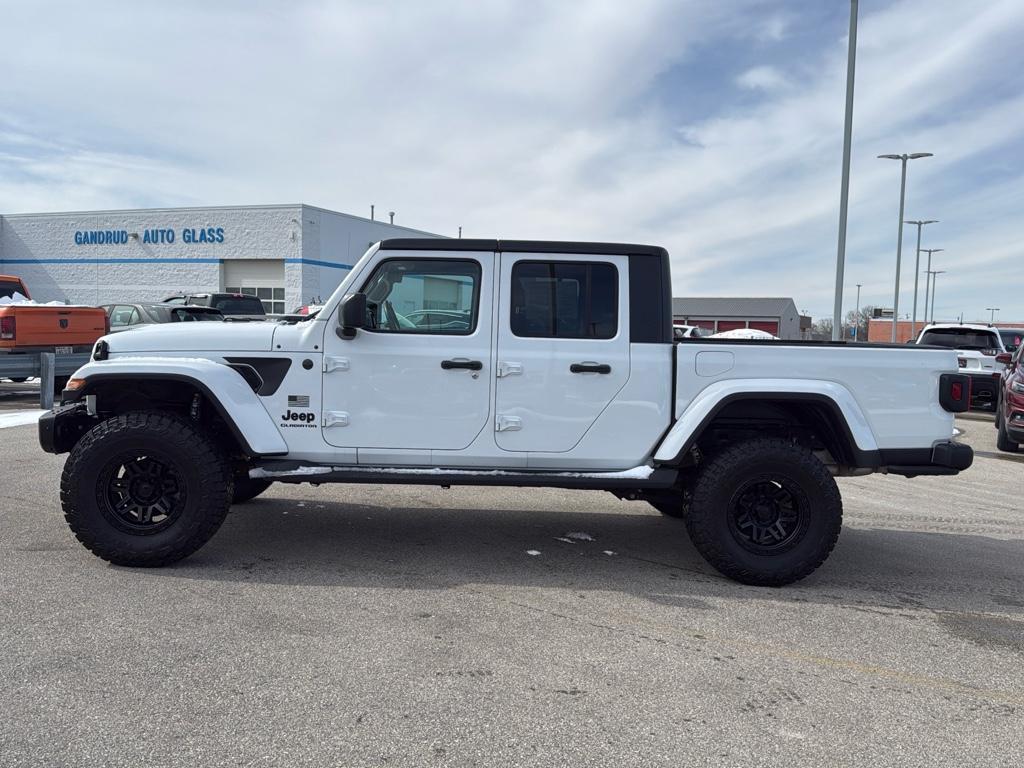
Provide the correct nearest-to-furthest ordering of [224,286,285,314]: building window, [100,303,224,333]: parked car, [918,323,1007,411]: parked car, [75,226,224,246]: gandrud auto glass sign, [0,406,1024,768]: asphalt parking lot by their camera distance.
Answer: [0,406,1024,768]: asphalt parking lot
[918,323,1007,411]: parked car
[100,303,224,333]: parked car
[224,286,285,314]: building window
[75,226,224,246]: gandrud auto glass sign

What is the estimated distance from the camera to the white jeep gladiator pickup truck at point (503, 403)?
4.67 m

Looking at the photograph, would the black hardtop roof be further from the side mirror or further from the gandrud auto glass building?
the gandrud auto glass building

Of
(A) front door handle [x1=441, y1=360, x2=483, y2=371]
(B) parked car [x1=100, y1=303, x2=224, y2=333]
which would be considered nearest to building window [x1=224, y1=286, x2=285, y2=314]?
(B) parked car [x1=100, y1=303, x2=224, y2=333]

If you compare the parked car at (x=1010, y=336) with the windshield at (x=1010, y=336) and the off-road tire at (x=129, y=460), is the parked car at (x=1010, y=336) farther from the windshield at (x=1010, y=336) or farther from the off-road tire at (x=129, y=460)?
the off-road tire at (x=129, y=460)

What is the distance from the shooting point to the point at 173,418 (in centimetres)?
479

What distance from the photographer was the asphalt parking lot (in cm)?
287

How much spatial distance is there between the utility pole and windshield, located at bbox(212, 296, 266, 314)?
14.8 metres

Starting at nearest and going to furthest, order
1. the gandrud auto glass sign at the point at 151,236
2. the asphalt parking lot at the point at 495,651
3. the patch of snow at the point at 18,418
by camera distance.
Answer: the asphalt parking lot at the point at 495,651
the patch of snow at the point at 18,418
the gandrud auto glass sign at the point at 151,236

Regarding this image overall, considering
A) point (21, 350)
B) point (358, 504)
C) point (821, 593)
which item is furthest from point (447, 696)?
point (21, 350)

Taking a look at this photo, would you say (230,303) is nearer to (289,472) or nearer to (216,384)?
(216,384)

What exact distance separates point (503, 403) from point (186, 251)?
32.4 meters

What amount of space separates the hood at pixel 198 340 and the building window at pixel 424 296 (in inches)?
27.4

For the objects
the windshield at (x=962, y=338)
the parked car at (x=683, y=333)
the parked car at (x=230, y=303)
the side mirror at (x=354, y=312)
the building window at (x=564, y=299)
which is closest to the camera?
the side mirror at (x=354, y=312)

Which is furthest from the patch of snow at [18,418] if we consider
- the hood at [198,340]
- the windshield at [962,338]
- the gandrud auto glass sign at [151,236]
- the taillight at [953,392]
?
the gandrud auto glass sign at [151,236]
